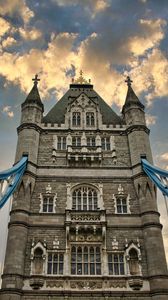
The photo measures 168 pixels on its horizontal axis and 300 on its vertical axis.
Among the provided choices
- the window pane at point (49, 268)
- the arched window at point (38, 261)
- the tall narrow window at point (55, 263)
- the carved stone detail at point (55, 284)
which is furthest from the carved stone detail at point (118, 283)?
the arched window at point (38, 261)

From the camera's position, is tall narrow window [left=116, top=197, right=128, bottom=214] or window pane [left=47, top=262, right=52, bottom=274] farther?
tall narrow window [left=116, top=197, right=128, bottom=214]

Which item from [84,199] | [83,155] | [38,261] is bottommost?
[38,261]

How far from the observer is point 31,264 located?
18.8m

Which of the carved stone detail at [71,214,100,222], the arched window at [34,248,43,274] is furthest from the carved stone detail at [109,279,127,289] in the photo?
the arched window at [34,248,43,274]

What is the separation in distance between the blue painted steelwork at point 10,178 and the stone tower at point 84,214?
0.80 metres

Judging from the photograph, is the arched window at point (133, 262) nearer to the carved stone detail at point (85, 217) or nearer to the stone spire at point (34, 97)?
the carved stone detail at point (85, 217)

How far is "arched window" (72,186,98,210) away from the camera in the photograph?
21736mm

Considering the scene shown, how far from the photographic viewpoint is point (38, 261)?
1919 centimetres

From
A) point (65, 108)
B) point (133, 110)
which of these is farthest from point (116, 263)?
point (65, 108)

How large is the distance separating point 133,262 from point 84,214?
425 cm

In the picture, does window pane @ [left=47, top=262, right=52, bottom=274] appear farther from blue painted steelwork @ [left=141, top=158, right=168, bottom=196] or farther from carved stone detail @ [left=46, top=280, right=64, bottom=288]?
blue painted steelwork @ [left=141, top=158, right=168, bottom=196]

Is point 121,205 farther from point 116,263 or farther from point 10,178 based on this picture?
point 10,178

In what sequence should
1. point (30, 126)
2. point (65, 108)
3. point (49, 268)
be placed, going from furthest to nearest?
point (65, 108), point (30, 126), point (49, 268)

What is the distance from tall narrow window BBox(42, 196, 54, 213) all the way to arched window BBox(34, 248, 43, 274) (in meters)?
2.89
